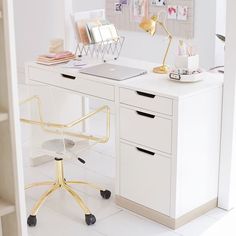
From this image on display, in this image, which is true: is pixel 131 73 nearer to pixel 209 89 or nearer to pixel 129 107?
pixel 129 107

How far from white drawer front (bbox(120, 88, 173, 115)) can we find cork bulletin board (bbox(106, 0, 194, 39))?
1649mm

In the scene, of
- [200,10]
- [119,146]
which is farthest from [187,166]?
[200,10]

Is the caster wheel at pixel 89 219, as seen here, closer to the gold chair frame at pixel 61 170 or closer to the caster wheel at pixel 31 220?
the gold chair frame at pixel 61 170

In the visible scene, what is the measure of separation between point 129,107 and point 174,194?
55cm

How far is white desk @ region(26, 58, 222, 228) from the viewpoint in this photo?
282cm

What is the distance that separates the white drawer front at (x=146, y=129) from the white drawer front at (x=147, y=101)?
46 mm

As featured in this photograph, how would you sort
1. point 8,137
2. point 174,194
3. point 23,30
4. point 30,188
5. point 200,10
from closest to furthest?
point 8,137
point 174,194
point 30,188
point 200,10
point 23,30

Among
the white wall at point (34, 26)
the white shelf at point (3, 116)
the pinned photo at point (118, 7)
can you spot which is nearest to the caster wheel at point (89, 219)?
the white shelf at point (3, 116)

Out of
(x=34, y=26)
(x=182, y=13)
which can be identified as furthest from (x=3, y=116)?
(x=34, y=26)

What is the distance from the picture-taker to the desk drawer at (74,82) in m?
3.11

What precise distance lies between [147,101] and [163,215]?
660 millimetres

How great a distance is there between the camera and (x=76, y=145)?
3.10m

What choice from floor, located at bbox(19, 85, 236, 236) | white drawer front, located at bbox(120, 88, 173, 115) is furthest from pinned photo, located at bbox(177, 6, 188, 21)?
white drawer front, located at bbox(120, 88, 173, 115)

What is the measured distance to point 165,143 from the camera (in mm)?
2838
